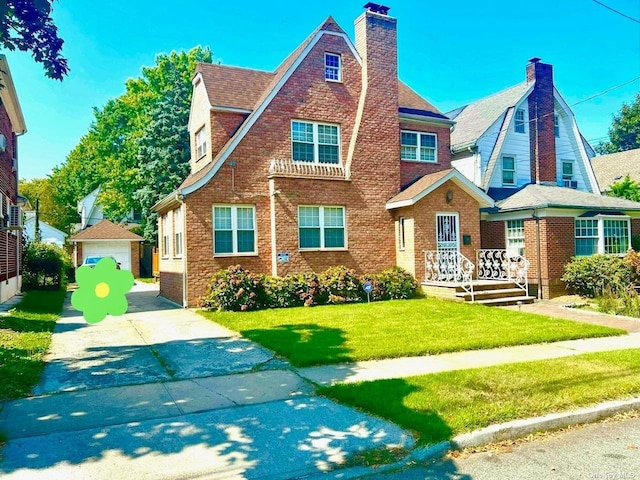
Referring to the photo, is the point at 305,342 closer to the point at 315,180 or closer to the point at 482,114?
the point at 315,180

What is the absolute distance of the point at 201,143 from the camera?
19.2 m

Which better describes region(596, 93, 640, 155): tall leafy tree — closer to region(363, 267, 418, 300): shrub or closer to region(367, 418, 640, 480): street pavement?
region(363, 267, 418, 300): shrub

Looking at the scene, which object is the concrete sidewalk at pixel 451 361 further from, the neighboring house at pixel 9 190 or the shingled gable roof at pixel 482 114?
the shingled gable roof at pixel 482 114

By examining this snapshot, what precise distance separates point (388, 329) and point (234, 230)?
289 inches

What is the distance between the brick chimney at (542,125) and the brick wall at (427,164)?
5.76 meters

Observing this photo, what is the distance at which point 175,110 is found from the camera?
31125 millimetres

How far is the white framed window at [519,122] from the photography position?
76.6 feet

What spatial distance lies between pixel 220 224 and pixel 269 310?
3.54 m

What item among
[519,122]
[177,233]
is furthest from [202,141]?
[519,122]

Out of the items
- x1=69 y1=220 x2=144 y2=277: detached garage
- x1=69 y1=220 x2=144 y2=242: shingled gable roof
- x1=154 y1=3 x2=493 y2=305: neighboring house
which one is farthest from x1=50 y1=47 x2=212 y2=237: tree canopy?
x1=154 y1=3 x2=493 y2=305: neighboring house

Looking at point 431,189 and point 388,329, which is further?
point 431,189

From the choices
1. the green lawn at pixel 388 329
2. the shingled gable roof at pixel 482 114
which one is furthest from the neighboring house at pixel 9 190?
the shingled gable roof at pixel 482 114

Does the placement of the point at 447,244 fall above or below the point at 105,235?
below

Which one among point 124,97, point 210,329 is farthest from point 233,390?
point 124,97
